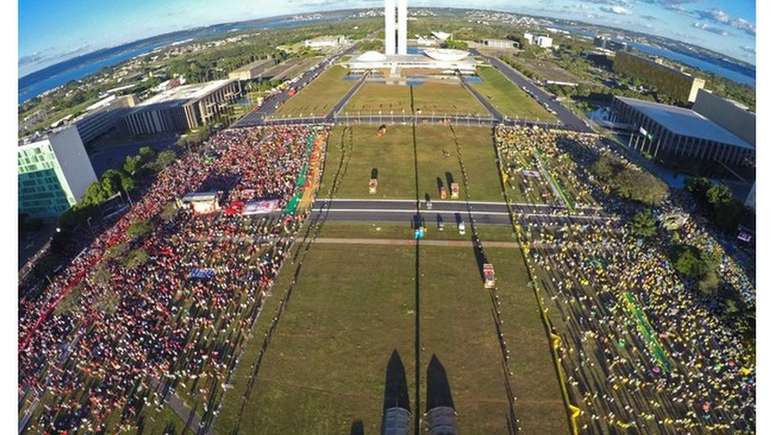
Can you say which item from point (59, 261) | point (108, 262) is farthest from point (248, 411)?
point (59, 261)

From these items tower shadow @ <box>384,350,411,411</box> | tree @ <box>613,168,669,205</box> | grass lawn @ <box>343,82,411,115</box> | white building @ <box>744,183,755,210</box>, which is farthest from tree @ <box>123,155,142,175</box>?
Answer: white building @ <box>744,183,755,210</box>

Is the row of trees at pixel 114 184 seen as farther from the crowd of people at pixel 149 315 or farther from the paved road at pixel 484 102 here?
the paved road at pixel 484 102

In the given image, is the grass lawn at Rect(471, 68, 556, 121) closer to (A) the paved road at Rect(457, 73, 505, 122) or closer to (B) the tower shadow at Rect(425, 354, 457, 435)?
(A) the paved road at Rect(457, 73, 505, 122)

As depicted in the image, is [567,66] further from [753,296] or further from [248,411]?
[248,411]

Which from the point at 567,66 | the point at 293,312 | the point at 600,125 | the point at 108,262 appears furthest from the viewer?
the point at 567,66

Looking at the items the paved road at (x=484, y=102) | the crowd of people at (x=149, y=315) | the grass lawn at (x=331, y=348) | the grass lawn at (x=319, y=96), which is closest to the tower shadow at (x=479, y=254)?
the grass lawn at (x=331, y=348)
